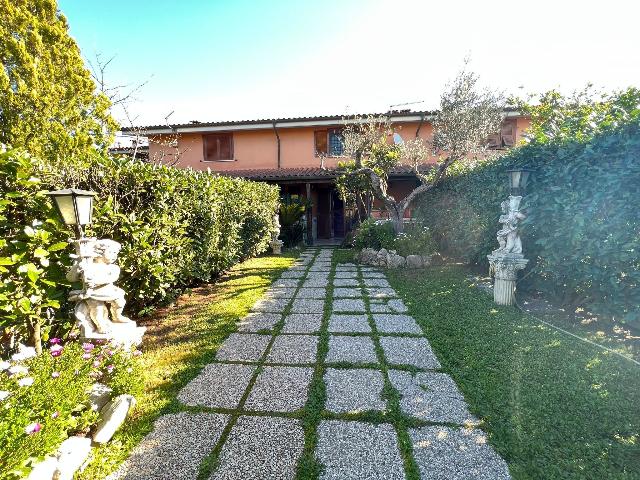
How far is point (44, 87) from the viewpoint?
1034cm

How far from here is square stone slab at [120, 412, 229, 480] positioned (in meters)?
1.86

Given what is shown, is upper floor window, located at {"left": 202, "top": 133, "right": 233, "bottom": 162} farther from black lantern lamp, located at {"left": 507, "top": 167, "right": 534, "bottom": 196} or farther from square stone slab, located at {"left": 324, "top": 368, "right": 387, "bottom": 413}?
square stone slab, located at {"left": 324, "top": 368, "right": 387, "bottom": 413}

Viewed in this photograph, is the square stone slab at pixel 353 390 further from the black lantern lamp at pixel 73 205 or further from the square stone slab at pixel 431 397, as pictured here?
the black lantern lamp at pixel 73 205

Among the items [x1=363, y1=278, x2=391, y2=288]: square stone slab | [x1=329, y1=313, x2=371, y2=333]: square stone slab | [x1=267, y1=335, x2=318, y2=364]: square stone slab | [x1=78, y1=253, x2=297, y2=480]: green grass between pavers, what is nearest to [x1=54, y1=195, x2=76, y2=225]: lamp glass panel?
[x1=78, y1=253, x2=297, y2=480]: green grass between pavers

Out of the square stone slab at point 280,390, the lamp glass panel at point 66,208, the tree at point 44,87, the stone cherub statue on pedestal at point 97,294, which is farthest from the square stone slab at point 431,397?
the tree at point 44,87

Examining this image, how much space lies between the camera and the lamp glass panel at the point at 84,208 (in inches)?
101

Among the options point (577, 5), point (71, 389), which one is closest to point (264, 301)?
point (71, 389)

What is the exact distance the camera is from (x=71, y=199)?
254 cm

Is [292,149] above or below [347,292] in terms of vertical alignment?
above

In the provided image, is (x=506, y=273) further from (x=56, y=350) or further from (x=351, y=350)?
(x=56, y=350)

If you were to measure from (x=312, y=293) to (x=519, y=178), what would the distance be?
3.78 metres

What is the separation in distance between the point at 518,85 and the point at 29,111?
51.9 feet

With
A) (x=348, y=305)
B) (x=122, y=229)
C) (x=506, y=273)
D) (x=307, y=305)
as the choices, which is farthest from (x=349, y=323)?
(x=122, y=229)

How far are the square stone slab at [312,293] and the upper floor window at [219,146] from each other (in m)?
10.7
